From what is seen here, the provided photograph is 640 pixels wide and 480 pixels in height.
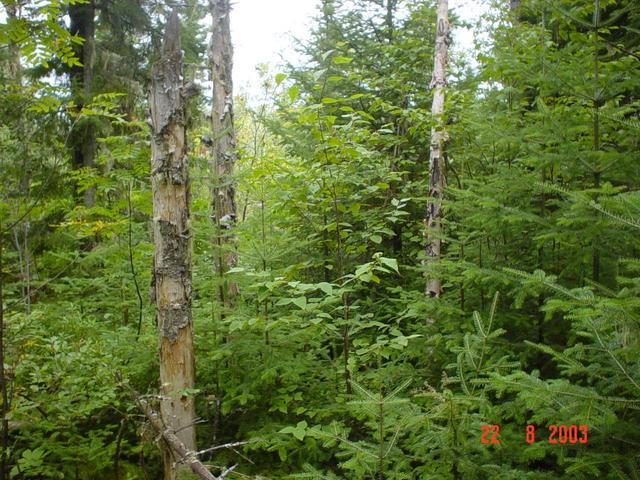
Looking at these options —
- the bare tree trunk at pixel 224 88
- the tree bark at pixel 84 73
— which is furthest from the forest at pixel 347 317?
the tree bark at pixel 84 73

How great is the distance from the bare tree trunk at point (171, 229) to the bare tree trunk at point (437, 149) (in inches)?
118

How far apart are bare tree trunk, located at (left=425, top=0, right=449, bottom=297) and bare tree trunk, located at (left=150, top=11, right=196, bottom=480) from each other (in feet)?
9.81

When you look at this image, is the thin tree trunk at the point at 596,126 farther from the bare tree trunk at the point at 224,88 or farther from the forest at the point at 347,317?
the bare tree trunk at the point at 224,88

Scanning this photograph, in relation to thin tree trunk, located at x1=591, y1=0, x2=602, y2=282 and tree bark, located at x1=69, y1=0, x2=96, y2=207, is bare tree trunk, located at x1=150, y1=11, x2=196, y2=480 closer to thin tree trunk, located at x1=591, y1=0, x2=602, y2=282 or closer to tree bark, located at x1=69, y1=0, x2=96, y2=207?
thin tree trunk, located at x1=591, y1=0, x2=602, y2=282

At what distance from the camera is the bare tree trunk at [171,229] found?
3.59 m

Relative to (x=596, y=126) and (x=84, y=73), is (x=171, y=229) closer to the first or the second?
(x=596, y=126)

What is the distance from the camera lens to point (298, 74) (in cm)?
715

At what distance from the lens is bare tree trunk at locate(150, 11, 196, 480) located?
3586mm

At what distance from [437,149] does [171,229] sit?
383 centimetres

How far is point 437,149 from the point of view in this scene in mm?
5918

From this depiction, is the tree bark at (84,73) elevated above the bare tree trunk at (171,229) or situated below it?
above

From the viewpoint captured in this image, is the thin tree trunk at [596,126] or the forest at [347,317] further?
the thin tree trunk at [596,126]
